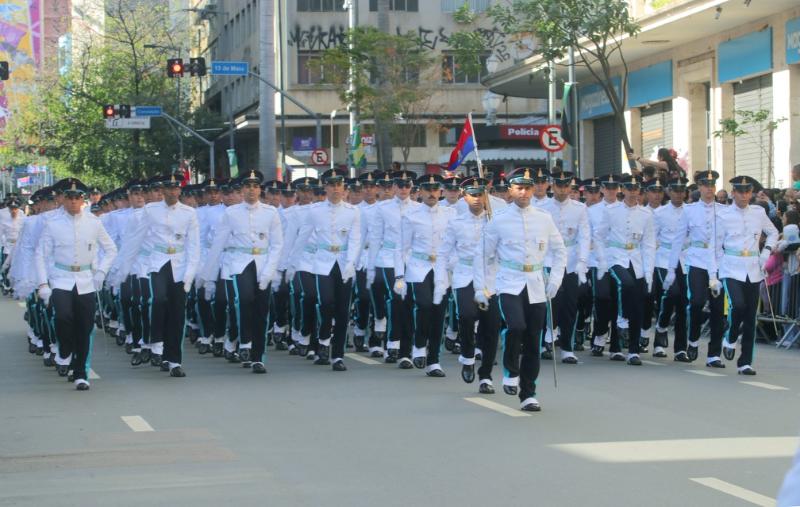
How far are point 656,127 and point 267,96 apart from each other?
459 inches

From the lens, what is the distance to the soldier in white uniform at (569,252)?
16.6 m

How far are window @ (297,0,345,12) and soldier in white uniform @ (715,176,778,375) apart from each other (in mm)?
59645

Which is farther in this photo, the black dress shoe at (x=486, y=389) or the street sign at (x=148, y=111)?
the street sign at (x=148, y=111)

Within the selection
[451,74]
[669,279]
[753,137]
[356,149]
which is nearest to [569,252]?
[669,279]

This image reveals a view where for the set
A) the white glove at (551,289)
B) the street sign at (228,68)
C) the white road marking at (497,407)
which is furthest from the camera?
the street sign at (228,68)

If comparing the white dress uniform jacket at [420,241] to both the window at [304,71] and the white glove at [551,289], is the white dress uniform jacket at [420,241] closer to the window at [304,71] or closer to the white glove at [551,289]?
the white glove at [551,289]

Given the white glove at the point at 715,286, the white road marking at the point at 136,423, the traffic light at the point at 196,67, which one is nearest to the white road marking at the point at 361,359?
the white glove at the point at 715,286

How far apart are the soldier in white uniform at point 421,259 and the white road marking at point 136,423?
14.5 feet

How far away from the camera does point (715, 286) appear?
616 inches

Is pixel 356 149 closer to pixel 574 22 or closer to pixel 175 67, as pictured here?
pixel 175 67

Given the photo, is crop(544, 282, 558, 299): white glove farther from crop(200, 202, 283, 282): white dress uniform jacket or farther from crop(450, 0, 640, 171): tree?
crop(450, 0, 640, 171): tree

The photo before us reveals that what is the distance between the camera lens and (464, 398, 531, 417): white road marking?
470 inches

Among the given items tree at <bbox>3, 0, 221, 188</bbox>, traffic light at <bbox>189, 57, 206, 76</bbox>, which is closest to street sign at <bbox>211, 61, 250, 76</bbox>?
traffic light at <bbox>189, 57, 206, 76</bbox>

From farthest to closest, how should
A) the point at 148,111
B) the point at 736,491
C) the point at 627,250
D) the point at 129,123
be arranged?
the point at 129,123 → the point at 148,111 → the point at 627,250 → the point at 736,491
